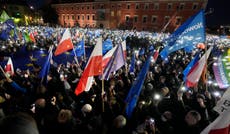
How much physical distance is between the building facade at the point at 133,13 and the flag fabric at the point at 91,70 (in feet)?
153

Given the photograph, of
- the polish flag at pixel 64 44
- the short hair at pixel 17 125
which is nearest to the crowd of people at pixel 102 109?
the short hair at pixel 17 125

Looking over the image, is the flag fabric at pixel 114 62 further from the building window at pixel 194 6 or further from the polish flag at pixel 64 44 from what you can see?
the building window at pixel 194 6

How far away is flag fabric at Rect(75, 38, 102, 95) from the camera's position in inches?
209

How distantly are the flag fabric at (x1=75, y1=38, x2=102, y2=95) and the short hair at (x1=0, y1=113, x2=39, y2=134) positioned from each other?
4.30 metres

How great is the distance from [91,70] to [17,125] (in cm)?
453

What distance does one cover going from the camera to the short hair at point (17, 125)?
93 cm

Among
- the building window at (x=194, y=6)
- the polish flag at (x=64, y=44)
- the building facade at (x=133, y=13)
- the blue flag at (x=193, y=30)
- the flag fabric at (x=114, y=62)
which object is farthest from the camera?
the building facade at (x=133, y=13)

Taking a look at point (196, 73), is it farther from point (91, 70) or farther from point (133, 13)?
point (133, 13)

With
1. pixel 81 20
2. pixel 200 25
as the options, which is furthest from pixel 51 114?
pixel 81 20

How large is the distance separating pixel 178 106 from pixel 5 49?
12.9 meters

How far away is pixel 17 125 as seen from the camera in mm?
934

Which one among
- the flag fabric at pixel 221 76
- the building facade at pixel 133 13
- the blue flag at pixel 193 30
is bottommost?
the flag fabric at pixel 221 76

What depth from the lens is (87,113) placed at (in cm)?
454

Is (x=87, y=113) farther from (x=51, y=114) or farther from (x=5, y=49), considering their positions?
(x=5, y=49)
